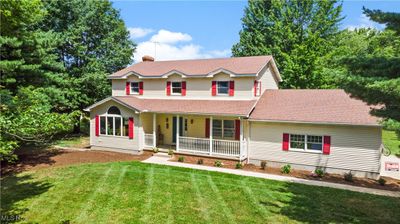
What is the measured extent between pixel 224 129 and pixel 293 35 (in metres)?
17.3

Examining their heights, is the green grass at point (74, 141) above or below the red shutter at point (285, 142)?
below

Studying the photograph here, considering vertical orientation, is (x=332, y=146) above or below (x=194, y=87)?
below

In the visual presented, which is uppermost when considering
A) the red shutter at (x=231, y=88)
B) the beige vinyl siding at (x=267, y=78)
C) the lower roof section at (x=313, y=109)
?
the beige vinyl siding at (x=267, y=78)

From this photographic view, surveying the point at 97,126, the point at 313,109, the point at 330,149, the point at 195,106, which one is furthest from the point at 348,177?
the point at 97,126

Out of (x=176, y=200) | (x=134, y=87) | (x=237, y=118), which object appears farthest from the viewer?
(x=134, y=87)

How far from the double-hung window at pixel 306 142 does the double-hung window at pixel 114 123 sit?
11.1 metres

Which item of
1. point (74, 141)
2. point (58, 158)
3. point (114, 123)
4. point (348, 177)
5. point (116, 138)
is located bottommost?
point (348, 177)

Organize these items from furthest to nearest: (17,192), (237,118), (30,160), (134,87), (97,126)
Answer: (134,87)
(97,126)
(237,118)
(30,160)
(17,192)

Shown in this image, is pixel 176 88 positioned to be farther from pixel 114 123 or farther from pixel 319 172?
pixel 319 172

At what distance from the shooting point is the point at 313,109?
16.1 m

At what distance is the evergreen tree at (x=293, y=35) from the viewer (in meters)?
26.2

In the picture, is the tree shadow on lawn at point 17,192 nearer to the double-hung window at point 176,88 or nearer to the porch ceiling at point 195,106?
the porch ceiling at point 195,106

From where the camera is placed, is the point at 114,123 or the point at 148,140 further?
the point at 114,123

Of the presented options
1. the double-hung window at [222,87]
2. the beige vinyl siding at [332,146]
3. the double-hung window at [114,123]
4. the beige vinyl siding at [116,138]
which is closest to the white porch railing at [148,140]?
the beige vinyl siding at [116,138]
